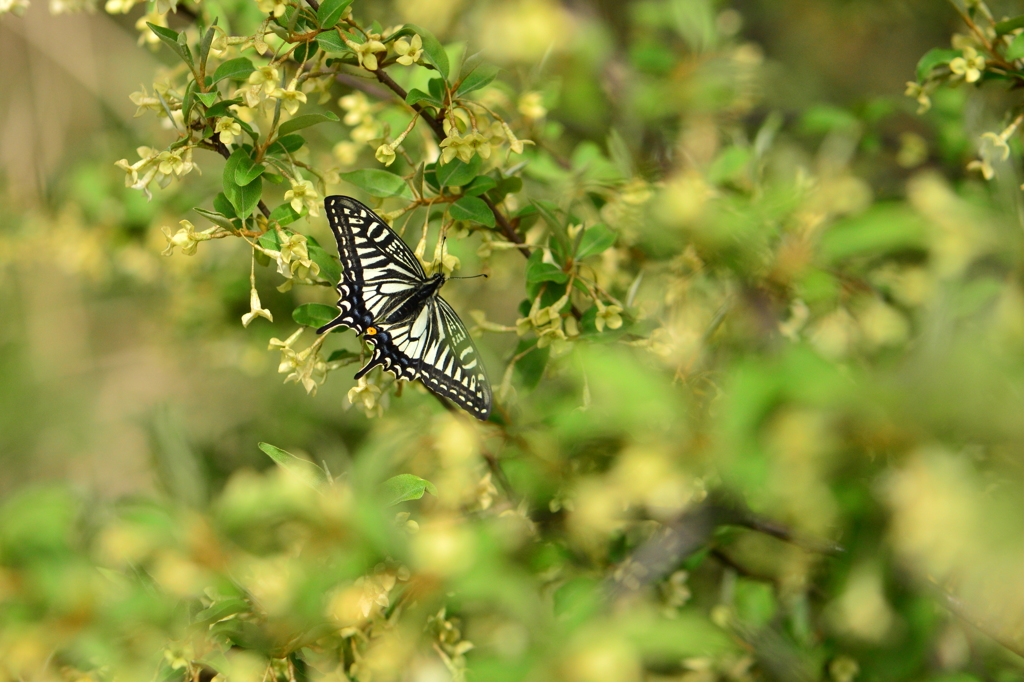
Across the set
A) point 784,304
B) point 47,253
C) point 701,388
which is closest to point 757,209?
point 784,304

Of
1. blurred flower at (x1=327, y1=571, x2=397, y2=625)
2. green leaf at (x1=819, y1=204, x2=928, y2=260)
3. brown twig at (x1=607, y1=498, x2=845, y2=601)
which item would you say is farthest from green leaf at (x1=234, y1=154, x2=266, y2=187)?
green leaf at (x1=819, y1=204, x2=928, y2=260)

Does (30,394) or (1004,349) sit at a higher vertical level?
(1004,349)

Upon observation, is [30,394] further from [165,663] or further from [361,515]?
[361,515]

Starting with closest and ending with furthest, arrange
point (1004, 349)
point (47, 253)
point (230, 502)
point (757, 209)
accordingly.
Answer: point (1004, 349) → point (757, 209) → point (230, 502) → point (47, 253)

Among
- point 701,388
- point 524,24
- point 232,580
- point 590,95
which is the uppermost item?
point 524,24

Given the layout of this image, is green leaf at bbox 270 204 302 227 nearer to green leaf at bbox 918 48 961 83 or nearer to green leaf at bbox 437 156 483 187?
green leaf at bbox 437 156 483 187

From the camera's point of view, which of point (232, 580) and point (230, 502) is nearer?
point (232, 580)
